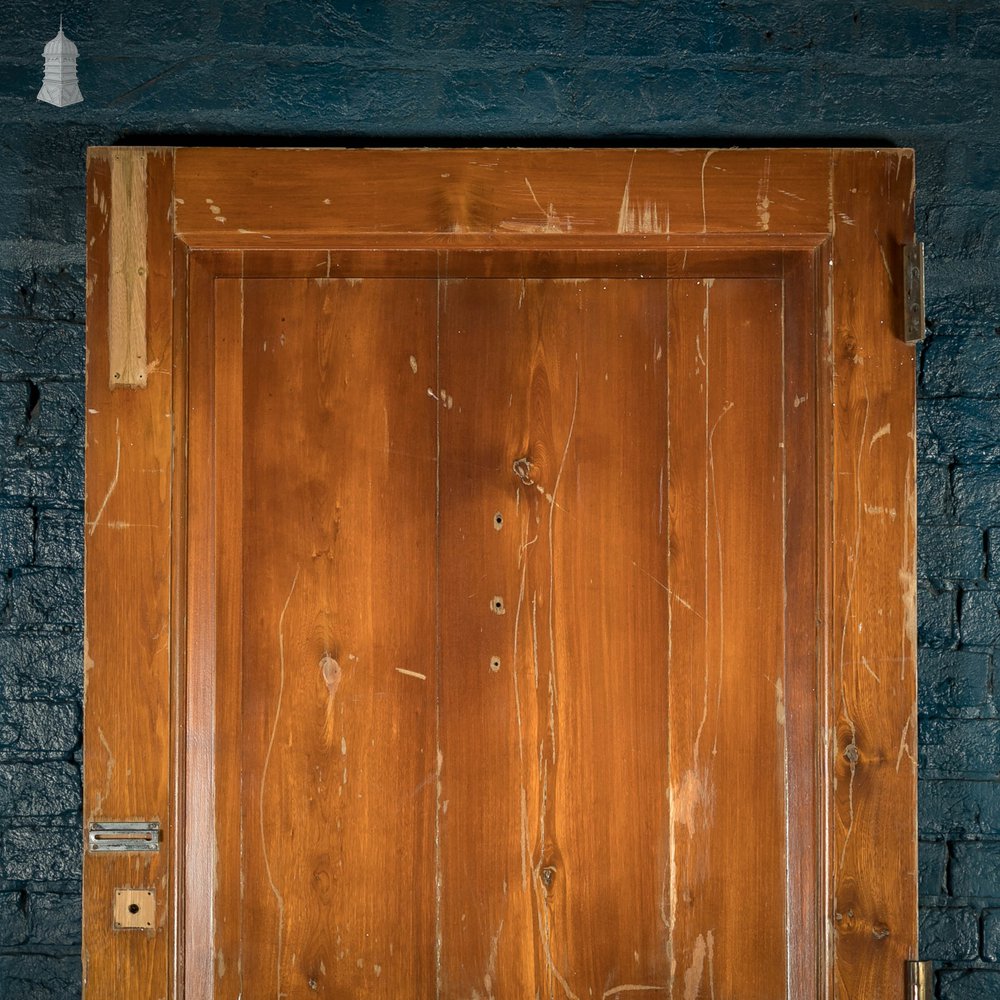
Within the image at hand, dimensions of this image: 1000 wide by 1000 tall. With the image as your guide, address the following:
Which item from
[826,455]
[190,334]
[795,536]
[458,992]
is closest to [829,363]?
[826,455]

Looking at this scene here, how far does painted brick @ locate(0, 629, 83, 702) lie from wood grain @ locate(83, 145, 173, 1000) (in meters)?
0.08

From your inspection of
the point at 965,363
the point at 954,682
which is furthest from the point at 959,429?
the point at 954,682

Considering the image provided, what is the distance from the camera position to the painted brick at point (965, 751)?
52.6 inches

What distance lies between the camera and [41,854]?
4.33 ft

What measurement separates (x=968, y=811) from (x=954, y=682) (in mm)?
183

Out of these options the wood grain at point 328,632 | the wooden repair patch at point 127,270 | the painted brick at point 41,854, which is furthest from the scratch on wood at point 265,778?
the wooden repair patch at point 127,270

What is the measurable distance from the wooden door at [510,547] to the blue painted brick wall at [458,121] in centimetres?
8

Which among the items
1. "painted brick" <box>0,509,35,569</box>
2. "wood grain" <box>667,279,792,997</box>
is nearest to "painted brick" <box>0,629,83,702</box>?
"painted brick" <box>0,509,35,569</box>

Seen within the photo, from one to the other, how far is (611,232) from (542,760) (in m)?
0.74

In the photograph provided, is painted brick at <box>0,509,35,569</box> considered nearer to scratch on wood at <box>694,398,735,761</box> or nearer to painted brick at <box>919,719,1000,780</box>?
scratch on wood at <box>694,398,735,761</box>

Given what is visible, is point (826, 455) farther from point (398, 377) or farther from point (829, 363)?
point (398, 377)

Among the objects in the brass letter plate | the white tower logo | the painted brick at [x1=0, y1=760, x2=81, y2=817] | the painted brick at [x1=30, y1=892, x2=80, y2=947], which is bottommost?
the painted brick at [x1=30, y1=892, x2=80, y2=947]

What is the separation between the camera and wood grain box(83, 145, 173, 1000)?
1.26 m

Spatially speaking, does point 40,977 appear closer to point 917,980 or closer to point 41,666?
Answer: point 41,666
